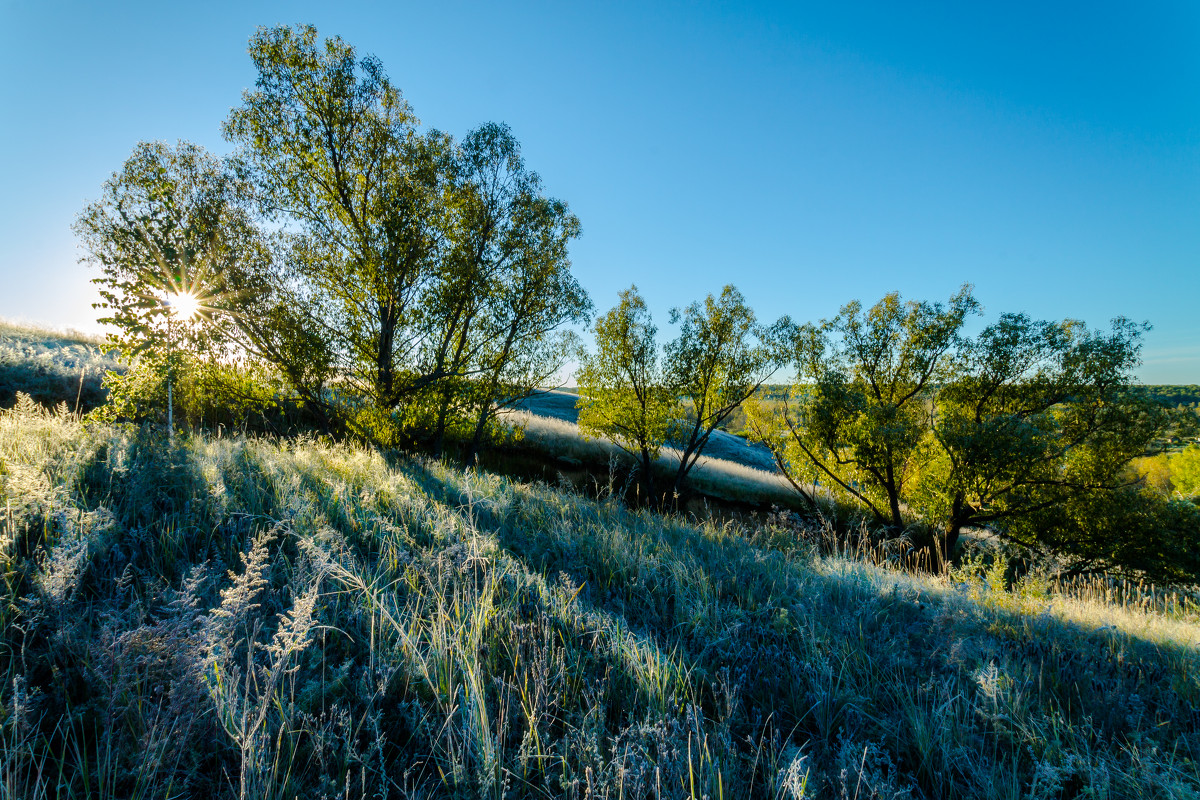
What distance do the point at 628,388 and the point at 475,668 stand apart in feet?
65.5

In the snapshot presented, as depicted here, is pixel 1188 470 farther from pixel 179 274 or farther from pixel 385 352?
pixel 179 274

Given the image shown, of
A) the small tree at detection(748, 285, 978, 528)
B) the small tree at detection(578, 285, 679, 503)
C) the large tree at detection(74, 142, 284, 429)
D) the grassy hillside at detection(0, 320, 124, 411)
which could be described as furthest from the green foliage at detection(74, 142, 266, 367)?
the small tree at detection(748, 285, 978, 528)

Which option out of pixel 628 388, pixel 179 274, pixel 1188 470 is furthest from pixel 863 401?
pixel 1188 470

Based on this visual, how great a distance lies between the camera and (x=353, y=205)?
11352 millimetres

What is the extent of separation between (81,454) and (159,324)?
4.94 m

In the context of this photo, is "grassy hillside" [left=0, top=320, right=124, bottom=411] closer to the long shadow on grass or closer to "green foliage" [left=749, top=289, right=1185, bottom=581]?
the long shadow on grass

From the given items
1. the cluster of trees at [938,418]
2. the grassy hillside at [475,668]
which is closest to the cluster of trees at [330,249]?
the grassy hillside at [475,668]

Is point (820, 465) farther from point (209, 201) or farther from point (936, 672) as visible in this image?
point (209, 201)

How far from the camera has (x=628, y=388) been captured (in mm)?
22125

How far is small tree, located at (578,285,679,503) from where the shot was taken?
70.5 ft

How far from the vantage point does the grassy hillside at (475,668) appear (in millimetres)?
1906

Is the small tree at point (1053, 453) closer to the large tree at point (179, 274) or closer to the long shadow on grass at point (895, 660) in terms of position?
the long shadow on grass at point (895, 660)

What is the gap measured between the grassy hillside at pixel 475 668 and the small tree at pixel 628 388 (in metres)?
16.5

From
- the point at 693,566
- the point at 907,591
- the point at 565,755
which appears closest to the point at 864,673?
the point at 693,566
